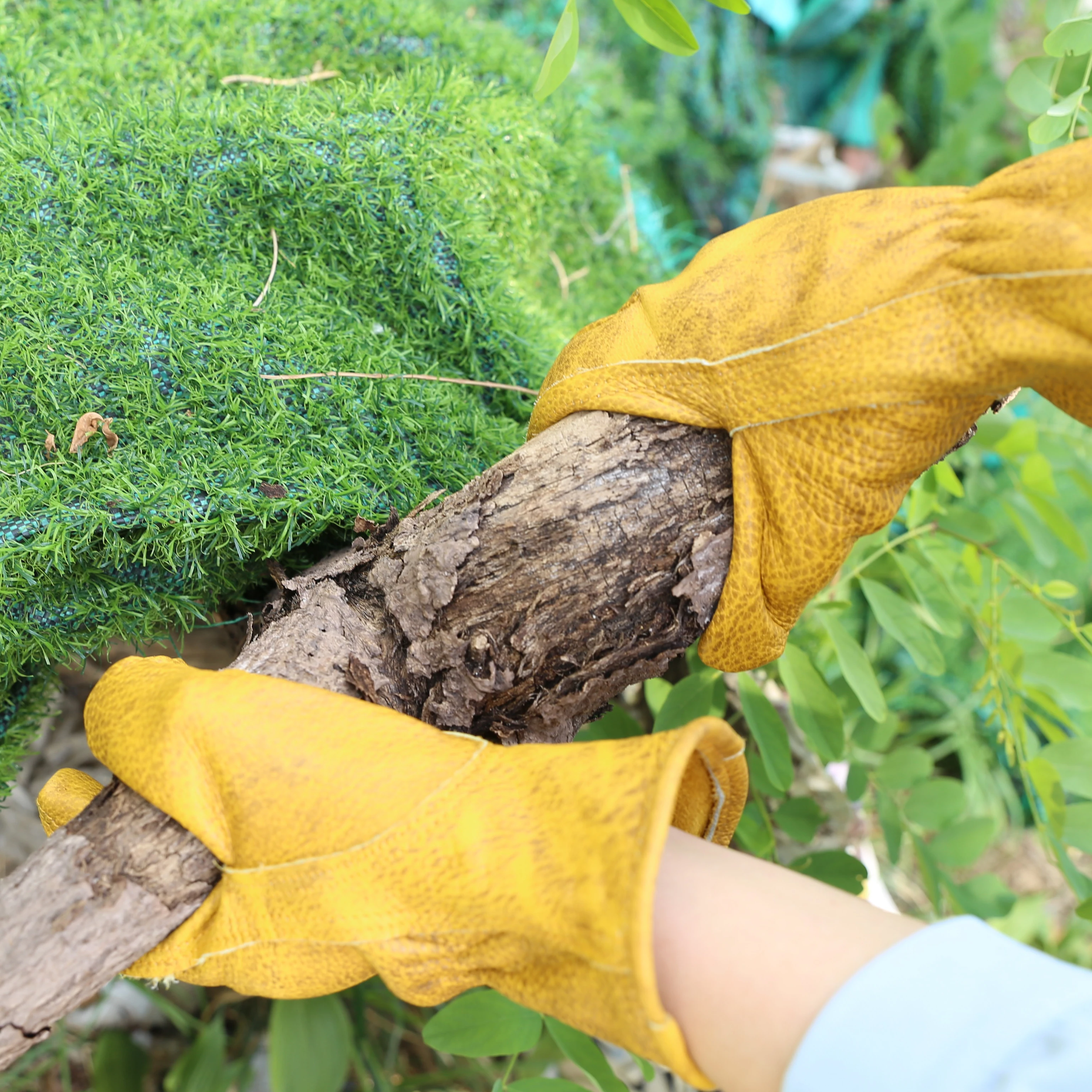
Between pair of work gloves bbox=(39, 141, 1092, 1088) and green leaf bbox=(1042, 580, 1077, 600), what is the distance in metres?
0.48

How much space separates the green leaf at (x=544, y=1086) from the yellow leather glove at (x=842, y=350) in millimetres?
512

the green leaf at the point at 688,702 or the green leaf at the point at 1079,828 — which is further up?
the green leaf at the point at 688,702

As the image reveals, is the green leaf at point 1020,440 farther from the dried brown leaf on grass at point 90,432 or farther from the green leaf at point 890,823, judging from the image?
the dried brown leaf on grass at point 90,432

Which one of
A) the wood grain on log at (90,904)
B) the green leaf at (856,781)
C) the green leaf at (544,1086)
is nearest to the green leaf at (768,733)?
the green leaf at (856,781)

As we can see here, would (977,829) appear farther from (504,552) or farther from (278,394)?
(278,394)

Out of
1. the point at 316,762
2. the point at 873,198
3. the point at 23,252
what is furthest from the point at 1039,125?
the point at 23,252

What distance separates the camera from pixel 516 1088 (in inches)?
34.8

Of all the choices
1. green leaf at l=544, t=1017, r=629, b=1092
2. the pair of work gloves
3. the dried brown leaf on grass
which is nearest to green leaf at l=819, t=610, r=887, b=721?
the pair of work gloves

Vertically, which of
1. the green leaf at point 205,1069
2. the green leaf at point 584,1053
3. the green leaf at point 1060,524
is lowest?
the green leaf at point 205,1069

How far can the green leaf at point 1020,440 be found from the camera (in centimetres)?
126

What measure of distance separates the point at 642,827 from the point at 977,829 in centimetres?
94

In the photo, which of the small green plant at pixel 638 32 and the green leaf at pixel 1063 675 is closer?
the small green plant at pixel 638 32

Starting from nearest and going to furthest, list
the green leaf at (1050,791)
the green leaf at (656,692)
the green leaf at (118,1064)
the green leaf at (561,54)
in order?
the green leaf at (561,54), the green leaf at (1050,791), the green leaf at (656,692), the green leaf at (118,1064)

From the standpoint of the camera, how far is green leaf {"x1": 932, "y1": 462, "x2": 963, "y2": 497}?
3.78 ft
